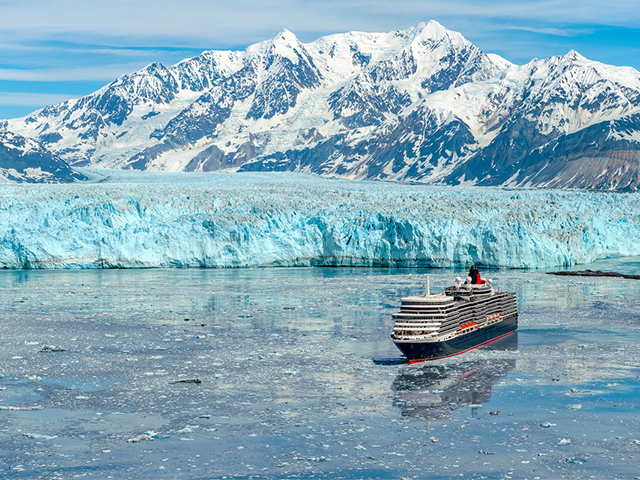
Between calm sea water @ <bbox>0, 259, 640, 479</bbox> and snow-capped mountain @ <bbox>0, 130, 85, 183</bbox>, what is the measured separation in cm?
12580

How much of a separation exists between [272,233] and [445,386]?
1322 inches

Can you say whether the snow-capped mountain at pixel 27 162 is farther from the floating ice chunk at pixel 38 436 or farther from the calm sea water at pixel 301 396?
the floating ice chunk at pixel 38 436

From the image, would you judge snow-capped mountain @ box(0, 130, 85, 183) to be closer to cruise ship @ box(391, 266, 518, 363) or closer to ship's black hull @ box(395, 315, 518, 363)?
cruise ship @ box(391, 266, 518, 363)

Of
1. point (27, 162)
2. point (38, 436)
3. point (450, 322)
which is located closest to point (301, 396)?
point (38, 436)

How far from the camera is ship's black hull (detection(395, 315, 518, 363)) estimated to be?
2048 cm

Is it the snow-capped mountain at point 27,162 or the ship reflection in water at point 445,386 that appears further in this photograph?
the snow-capped mountain at point 27,162

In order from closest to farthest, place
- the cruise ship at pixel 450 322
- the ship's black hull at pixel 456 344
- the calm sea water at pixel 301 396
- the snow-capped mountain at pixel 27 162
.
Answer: the calm sea water at pixel 301 396 → the ship's black hull at pixel 456 344 → the cruise ship at pixel 450 322 → the snow-capped mountain at pixel 27 162

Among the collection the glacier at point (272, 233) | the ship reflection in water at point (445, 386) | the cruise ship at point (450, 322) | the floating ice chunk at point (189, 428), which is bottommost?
the floating ice chunk at point (189, 428)

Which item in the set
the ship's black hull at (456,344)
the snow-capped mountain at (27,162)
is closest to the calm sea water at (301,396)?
the ship's black hull at (456,344)

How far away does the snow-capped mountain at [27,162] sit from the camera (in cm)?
14975

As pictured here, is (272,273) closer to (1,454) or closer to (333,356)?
(333,356)

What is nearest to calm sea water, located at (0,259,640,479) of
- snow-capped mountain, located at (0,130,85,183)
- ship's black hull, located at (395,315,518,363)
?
ship's black hull, located at (395,315,518,363)

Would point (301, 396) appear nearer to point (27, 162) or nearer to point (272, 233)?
point (272, 233)

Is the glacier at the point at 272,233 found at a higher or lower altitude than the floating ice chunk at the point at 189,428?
higher
